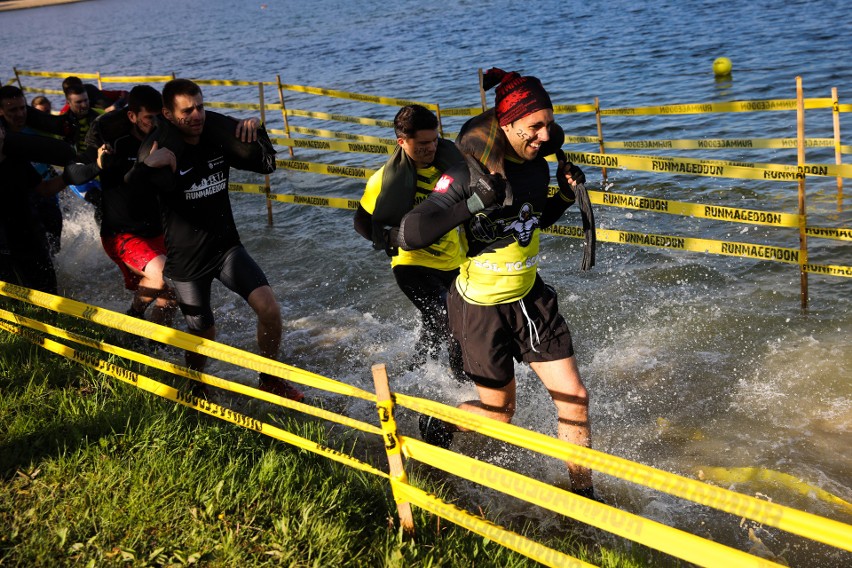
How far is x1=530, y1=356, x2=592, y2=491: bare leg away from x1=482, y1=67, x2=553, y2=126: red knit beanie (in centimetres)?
132

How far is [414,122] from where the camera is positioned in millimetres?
5023

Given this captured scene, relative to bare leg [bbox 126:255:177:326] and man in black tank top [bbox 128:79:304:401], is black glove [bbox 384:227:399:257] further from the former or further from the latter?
bare leg [bbox 126:255:177:326]

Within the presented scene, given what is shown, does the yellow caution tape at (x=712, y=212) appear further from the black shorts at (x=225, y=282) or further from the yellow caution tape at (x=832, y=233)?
the black shorts at (x=225, y=282)

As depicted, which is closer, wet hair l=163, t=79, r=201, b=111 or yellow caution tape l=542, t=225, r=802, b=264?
wet hair l=163, t=79, r=201, b=111

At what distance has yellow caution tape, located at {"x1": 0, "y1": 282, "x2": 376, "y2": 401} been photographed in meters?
3.65

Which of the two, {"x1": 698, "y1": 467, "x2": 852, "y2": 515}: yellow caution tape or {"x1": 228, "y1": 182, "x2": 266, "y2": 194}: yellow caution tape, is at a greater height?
{"x1": 228, "y1": 182, "x2": 266, "y2": 194}: yellow caution tape

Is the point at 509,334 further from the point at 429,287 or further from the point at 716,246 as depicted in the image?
the point at 716,246

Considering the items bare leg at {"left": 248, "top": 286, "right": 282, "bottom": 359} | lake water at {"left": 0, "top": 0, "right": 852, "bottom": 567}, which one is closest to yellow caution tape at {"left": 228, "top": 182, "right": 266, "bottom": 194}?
lake water at {"left": 0, "top": 0, "right": 852, "bottom": 567}

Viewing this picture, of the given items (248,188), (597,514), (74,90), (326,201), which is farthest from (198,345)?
(248,188)

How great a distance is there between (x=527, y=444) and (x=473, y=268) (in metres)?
1.31

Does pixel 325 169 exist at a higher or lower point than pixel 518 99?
lower

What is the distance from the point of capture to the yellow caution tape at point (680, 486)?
239 centimetres

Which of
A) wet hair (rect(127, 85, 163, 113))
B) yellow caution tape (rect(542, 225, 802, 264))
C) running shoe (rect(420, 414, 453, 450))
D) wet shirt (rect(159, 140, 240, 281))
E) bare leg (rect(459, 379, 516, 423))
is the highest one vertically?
wet hair (rect(127, 85, 163, 113))

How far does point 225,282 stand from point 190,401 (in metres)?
1.19
